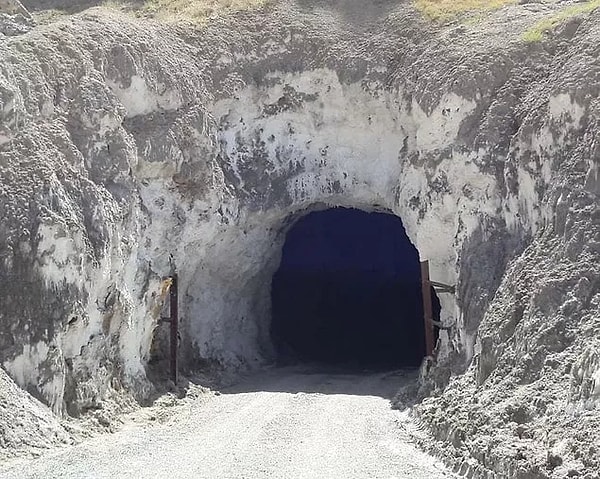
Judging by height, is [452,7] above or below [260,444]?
above

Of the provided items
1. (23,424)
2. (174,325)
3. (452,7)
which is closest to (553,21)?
(452,7)

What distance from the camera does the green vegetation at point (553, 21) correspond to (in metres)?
23.8

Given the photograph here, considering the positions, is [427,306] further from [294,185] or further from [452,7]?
[452,7]

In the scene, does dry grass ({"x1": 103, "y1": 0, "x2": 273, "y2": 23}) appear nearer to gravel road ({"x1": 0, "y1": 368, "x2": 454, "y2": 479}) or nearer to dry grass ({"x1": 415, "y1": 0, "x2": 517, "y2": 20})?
dry grass ({"x1": 415, "y1": 0, "x2": 517, "y2": 20})

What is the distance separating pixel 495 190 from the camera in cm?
2255

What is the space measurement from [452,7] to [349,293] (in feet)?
57.1

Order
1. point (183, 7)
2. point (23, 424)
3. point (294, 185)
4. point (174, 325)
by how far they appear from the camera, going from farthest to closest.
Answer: point (183, 7)
point (294, 185)
point (174, 325)
point (23, 424)

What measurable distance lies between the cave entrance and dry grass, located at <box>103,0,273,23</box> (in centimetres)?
1056

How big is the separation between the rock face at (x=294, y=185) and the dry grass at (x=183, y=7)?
102 centimetres

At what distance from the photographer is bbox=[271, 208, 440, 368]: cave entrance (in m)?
35.0

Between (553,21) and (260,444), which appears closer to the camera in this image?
(260,444)

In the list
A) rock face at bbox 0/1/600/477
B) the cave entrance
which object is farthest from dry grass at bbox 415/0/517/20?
the cave entrance

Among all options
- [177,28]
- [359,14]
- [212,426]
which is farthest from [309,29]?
[212,426]

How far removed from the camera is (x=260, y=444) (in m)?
17.3
